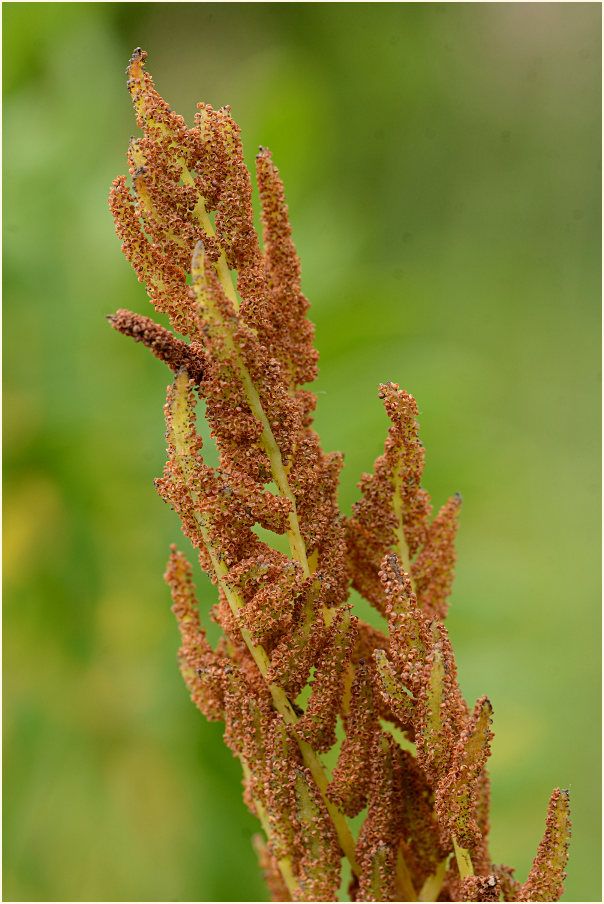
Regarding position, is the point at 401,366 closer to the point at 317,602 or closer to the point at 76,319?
the point at 76,319

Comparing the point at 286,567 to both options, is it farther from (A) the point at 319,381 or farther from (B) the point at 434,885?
(A) the point at 319,381

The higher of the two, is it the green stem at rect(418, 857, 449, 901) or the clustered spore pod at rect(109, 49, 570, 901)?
the clustered spore pod at rect(109, 49, 570, 901)

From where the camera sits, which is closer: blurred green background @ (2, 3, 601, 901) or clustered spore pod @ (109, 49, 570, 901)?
clustered spore pod @ (109, 49, 570, 901)

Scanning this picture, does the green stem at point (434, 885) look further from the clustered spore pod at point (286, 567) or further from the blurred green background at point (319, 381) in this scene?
the blurred green background at point (319, 381)

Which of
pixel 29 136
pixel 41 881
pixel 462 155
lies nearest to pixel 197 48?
pixel 29 136

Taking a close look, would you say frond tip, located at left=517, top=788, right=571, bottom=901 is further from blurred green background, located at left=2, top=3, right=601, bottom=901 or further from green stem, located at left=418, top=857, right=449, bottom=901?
blurred green background, located at left=2, top=3, right=601, bottom=901

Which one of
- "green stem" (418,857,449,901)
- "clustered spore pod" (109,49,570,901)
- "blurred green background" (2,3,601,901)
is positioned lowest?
"green stem" (418,857,449,901)

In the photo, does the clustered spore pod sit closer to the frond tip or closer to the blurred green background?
the frond tip

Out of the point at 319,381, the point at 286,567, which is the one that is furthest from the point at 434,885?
the point at 319,381

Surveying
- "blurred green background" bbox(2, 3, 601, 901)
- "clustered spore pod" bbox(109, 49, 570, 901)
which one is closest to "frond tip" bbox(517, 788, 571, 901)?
"clustered spore pod" bbox(109, 49, 570, 901)
